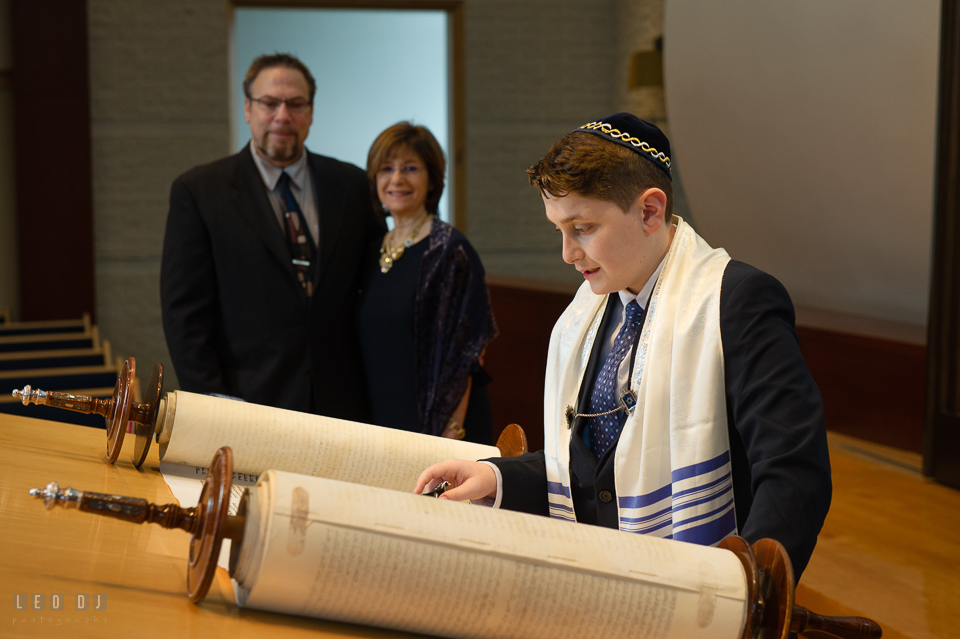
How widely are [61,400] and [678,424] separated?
2.74ft

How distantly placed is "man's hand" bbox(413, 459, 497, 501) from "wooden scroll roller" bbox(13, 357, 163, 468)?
0.39 meters

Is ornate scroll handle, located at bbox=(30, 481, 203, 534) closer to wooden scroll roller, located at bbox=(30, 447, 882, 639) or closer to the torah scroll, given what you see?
wooden scroll roller, located at bbox=(30, 447, 882, 639)

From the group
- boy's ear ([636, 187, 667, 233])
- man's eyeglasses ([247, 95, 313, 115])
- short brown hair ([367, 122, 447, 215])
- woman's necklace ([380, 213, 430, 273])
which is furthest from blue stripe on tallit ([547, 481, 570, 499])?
man's eyeglasses ([247, 95, 313, 115])

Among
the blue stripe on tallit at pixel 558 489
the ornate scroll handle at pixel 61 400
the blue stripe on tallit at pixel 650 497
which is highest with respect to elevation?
the ornate scroll handle at pixel 61 400

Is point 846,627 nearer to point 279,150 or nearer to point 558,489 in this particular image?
point 558,489

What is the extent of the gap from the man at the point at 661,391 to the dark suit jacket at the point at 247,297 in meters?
1.23

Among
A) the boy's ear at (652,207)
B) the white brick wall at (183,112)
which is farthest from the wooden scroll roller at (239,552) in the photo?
the white brick wall at (183,112)

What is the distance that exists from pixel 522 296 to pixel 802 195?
1.48 meters

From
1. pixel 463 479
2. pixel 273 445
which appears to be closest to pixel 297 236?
pixel 273 445

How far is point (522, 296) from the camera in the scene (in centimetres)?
459

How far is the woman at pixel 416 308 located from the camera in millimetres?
2473

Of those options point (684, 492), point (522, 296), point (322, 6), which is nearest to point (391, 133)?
point (684, 492)

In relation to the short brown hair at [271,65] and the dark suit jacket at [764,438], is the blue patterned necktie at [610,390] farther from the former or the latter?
the short brown hair at [271,65]

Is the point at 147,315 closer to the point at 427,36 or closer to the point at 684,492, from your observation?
the point at 427,36
